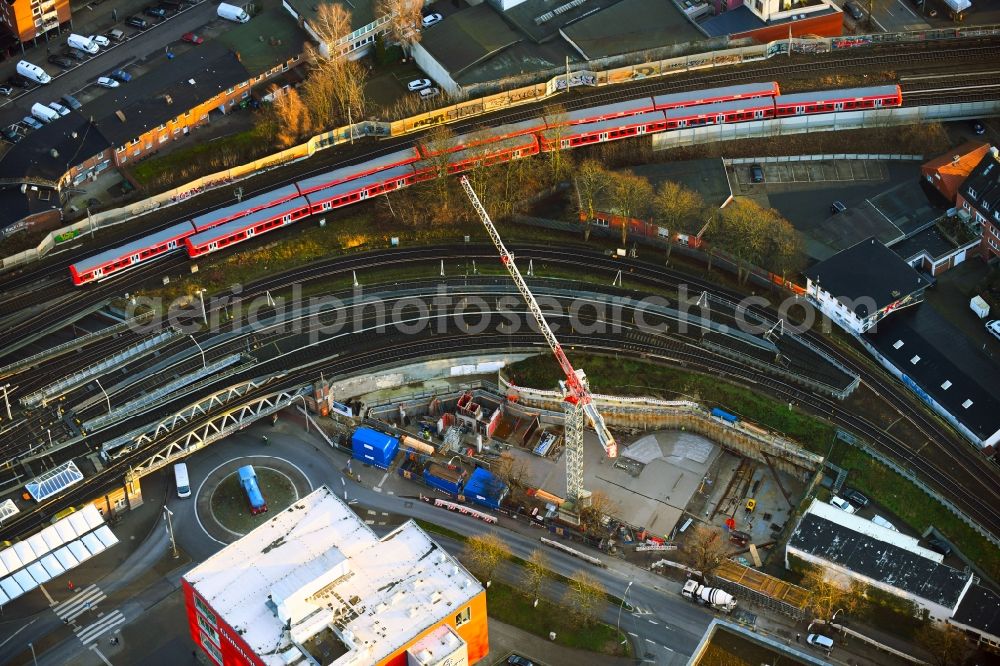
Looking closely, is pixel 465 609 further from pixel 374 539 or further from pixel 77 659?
pixel 77 659

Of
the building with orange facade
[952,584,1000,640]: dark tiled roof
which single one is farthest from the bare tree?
the building with orange facade

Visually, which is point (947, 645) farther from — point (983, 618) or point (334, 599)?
point (334, 599)

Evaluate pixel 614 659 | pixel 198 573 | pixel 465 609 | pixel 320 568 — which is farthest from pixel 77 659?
pixel 614 659

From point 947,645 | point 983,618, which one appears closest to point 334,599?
point 947,645

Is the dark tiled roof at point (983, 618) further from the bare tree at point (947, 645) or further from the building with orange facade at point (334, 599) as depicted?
the building with orange facade at point (334, 599)

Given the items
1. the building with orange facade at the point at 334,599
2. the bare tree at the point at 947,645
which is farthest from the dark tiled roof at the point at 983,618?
the building with orange facade at the point at 334,599

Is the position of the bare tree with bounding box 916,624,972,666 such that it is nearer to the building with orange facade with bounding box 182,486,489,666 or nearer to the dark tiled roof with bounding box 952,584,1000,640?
the dark tiled roof with bounding box 952,584,1000,640
